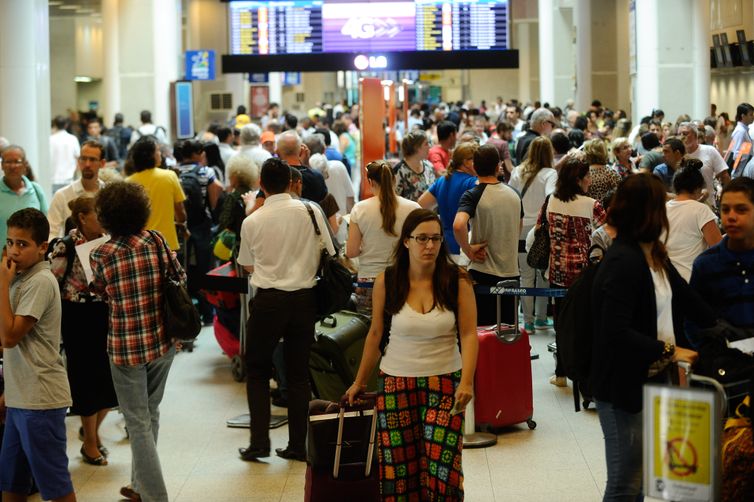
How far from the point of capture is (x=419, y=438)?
15.4ft

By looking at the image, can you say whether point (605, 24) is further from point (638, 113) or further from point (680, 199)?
point (680, 199)

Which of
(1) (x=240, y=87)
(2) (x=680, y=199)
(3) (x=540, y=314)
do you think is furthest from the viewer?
(1) (x=240, y=87)

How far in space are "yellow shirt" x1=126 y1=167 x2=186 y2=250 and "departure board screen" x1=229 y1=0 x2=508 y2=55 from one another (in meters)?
10.8

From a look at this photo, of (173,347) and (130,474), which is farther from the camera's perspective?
(130,474)

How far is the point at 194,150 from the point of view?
10398mm

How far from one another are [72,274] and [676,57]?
10875mm

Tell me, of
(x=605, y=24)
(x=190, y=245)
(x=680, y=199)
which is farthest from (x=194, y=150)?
(x=605, y=24)

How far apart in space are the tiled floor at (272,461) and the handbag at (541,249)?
3.01ft

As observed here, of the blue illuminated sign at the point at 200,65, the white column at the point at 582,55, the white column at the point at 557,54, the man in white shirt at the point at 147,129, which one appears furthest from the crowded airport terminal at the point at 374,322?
the white column at the point at 557,54

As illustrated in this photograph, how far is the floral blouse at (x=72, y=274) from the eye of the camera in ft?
18.8

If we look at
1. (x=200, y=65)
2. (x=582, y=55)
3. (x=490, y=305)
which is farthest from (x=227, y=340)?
(x=582, y=55)

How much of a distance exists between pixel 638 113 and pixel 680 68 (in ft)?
3.26

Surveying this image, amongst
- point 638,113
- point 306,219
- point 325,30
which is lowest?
point 306,219

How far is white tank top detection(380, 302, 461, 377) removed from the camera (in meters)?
4.58
